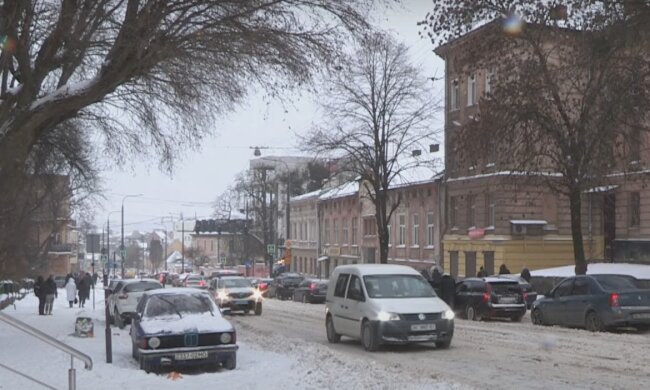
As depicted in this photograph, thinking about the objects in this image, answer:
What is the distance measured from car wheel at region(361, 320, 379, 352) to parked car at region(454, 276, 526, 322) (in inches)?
382

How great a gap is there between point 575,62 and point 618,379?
33.0 feet

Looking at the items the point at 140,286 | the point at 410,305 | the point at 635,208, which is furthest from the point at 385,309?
the point at 635,208

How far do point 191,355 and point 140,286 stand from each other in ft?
46.0

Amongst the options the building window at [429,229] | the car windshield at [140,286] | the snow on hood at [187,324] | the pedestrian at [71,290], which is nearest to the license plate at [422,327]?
the snow on hood at [187,324]

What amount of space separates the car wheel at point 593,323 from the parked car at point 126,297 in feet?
41.8

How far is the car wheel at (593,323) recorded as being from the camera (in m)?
20.8

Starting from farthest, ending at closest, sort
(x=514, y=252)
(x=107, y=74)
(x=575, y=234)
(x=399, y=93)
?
(x=514, y=252) < (x=399, y=93) < (x=575, y=234) < (x=107, y=74)

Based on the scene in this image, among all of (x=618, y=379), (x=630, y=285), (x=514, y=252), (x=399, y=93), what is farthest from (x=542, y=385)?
(x=514, y=252)

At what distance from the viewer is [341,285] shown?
1862 cm

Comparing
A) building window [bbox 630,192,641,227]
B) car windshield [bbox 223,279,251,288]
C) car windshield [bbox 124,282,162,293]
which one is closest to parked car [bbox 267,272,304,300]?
car windshield [bbox 223,279,251,288]

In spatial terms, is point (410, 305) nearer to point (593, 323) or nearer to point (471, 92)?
point (593, 323)

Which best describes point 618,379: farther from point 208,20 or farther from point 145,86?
point 145,86

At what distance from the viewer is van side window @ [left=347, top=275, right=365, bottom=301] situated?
17469 mm

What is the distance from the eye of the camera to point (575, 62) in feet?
66.2
